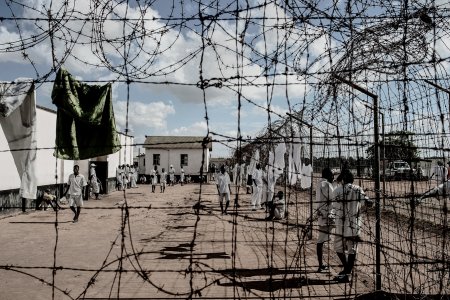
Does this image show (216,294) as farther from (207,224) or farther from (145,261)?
(207,224)

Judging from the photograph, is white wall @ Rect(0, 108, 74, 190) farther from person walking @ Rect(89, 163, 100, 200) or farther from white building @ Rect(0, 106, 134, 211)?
person walking @ Rect(89, 163, 100, 200)

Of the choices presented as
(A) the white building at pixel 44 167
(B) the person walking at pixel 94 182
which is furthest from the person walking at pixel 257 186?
(B) the person walking at pixel 94 182

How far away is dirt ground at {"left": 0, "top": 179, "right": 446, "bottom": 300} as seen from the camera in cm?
363

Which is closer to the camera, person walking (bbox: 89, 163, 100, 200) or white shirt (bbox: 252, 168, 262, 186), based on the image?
white shirt (bbox: 252, 168, 262, 186)

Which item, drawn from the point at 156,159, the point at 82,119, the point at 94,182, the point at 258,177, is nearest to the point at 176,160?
the point at 156,159

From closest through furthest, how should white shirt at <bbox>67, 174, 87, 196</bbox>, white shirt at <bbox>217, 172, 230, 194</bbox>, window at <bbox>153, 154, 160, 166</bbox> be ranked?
white shirt at <bbox>67, 174, 87, 196</bbox>, white shirt at <bbox>217, 172, 230, 194</bbox>, window at <bbox>153, 154, 160, 166</bbox>

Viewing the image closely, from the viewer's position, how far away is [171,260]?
23.3 ft

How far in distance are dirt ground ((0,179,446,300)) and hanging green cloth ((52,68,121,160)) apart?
2.06ft

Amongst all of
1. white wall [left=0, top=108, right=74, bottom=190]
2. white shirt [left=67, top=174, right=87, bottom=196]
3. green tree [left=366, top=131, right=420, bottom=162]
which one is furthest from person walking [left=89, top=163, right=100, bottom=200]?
green tree [left=366, top=131, right=420, bottom=162]

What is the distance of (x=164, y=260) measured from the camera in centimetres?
711

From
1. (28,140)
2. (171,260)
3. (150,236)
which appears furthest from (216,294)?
(150,236)

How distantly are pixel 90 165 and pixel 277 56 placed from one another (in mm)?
20086

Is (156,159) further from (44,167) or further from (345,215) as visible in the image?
(345,215)

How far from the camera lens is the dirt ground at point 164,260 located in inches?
143
